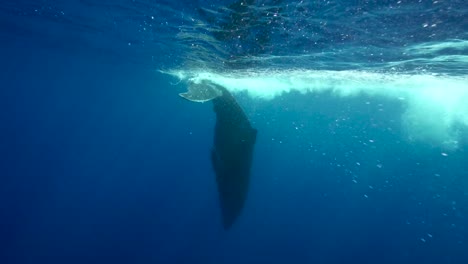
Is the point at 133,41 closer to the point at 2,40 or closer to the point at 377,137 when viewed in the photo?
the point at 2,40

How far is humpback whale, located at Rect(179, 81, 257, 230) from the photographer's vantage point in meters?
12.3

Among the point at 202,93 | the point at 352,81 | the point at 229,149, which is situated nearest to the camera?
the point at 229,149

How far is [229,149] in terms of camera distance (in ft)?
42.8

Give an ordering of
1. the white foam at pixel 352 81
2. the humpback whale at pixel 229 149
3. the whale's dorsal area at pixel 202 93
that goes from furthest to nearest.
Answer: the white foam at pixel 352 81
the whale's dorsal area at pixel 202 93
the humpback whale at pixel 229 149

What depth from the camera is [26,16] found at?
65.1 ft

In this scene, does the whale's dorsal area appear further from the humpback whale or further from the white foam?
the white foam

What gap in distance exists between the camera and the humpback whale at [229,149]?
1227cm

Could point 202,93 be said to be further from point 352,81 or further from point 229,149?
point 352,81

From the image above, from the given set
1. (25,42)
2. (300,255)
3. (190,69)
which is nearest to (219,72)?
(190,69)

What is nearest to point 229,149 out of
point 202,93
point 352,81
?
point 202,93

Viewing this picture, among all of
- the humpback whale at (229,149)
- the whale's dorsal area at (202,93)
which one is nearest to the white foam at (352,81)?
the whale's dorsal area at (202,93)

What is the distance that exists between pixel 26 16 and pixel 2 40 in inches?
759

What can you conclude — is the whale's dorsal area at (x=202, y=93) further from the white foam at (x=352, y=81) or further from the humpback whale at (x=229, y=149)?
the white foam at (x=352, y=81)

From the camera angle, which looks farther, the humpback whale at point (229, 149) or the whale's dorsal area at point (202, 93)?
the whale's dorsal area at point (202, 93)
